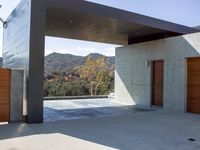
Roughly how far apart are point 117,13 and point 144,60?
3.98m

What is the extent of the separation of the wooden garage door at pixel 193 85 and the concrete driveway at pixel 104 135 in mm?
1811

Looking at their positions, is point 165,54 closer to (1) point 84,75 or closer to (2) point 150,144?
(2) point 150,144

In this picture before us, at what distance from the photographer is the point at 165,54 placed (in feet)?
37.8

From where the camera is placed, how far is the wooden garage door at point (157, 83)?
12.0 m

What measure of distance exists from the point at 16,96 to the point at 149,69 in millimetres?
6845

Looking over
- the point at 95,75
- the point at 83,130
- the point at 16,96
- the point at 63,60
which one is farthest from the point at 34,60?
the point at 63,60

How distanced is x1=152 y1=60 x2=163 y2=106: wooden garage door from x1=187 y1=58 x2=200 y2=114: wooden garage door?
60.6 inches

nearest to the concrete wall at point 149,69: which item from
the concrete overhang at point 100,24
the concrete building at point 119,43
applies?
the concrete building at point 119,43

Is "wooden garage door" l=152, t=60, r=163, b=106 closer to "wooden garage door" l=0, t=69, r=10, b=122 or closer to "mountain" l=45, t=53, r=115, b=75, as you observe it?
"wooden garage door" l=0, t=69, r=10, b=122

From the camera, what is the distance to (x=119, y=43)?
15594mm

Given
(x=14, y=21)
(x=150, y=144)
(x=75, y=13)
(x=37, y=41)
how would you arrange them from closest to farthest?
(x=150, y=144)
(x=37, y=41)
(x=75, y=13)
(x=14, y=21)

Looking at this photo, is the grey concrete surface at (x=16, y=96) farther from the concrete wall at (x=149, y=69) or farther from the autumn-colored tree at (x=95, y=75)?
the autumn-colored tree at (x=95, y=75)

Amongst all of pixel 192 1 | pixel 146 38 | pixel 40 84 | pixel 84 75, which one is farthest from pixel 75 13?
pixel 84 75

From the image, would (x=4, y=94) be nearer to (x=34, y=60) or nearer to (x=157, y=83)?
(x=34, y=60)
